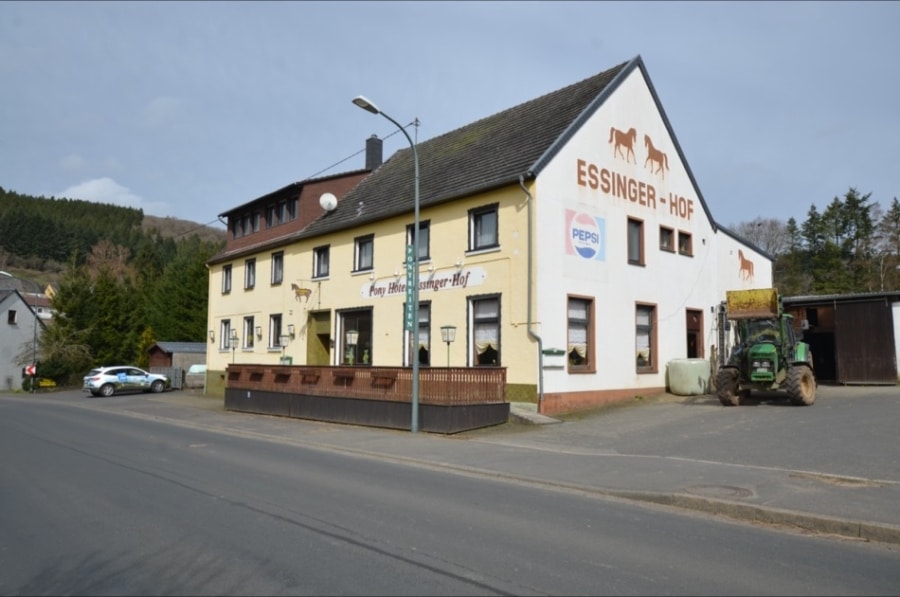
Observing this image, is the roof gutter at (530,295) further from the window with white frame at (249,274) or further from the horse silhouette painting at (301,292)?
the window with white frame at (249,274)

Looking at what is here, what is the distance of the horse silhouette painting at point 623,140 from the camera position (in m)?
22.5

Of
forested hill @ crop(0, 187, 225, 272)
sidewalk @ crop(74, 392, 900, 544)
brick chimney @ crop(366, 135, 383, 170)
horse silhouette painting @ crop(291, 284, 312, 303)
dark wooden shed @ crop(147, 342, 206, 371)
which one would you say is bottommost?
sidewalk @ crop(74, 392, 900, 544)

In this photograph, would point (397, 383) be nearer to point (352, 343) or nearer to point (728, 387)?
point (352, 343)

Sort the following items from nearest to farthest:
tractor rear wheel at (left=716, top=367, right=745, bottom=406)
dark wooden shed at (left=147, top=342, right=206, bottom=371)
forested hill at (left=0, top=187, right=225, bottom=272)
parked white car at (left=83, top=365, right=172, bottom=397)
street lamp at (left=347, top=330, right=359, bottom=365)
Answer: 1. tractor rear wheel at (left=716, top=367, right=745, bottom=406)
2. street lamp at (left=347, top=330, right=359, bottom=365)
3. parked white car at (left=83, top=365, right=172, bottom=397)
4. dark wooden shed at (left=147, top=342, right=206, bottom=371)
5. forested hill at (left=0, top=187, right=225, bottom=272)

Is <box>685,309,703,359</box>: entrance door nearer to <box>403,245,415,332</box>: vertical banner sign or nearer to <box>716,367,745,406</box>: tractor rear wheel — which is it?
<box>716,367,745,406</box>: tractor rear wheel

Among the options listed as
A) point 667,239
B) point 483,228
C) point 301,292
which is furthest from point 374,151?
point 667,239

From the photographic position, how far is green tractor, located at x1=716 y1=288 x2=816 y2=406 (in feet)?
61.0

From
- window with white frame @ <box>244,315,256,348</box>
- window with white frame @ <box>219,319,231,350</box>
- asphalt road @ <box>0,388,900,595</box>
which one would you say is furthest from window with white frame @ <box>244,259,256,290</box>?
asphalt road @ <box>0,388,900,595</box>

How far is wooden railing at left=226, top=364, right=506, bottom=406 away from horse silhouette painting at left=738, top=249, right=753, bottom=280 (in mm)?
15677

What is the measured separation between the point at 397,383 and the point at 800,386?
10603 millimetres

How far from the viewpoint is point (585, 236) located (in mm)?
20781

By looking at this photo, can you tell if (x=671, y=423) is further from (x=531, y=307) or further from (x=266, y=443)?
(x=266, y=443)

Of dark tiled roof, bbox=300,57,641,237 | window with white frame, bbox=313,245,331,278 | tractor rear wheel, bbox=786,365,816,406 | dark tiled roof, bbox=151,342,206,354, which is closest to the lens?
tractor rear wheel, bbox=786,365,816,406

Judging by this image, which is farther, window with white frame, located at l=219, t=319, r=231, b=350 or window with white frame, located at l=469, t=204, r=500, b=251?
window with white frame, located at l=219, t=319, r=231, b=350
